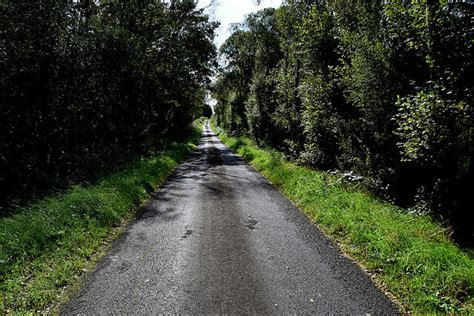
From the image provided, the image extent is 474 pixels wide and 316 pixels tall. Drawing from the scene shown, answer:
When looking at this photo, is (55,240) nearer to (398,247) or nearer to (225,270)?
(225,270)

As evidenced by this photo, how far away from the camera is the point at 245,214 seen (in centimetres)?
848

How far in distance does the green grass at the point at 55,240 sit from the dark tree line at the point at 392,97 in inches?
288

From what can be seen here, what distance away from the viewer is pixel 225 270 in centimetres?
523

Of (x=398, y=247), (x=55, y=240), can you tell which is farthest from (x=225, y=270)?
(x=55, y=240)

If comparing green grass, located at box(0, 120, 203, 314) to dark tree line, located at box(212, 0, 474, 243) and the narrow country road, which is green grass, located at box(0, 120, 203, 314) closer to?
the narrow country road

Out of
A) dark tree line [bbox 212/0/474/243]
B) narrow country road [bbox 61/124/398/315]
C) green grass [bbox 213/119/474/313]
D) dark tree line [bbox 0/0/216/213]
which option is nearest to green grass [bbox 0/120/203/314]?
narrow country road [bbox 61/124/398/315]

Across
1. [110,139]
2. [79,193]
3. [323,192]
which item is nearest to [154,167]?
[110,139]

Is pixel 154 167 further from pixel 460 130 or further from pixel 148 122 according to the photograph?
pixel 460 130

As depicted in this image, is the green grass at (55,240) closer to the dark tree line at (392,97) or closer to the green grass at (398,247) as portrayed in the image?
the green grass at (398,247)

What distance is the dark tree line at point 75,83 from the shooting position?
9375mm

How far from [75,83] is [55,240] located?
7.69m

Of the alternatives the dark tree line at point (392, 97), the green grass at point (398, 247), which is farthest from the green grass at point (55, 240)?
the dark tree line at point (392, 97)

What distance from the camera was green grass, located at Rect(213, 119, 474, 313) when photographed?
4430 millimetres

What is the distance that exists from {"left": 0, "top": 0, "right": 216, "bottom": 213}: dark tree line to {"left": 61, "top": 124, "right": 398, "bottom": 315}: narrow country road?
480 cm
